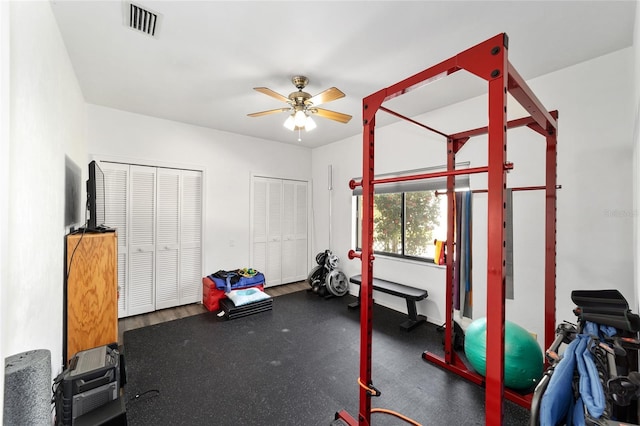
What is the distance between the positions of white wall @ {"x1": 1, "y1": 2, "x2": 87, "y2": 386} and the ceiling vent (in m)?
0.43

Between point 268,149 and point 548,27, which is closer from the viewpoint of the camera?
point 548,27

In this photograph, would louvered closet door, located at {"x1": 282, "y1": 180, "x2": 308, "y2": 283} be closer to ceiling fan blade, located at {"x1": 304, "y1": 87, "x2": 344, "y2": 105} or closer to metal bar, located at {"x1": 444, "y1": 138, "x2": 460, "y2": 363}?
ceiling fan blade, located at {"x1": 304, "y1": 87, "x2": 344, "y2": 105}

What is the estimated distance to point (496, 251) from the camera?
1.00 metres

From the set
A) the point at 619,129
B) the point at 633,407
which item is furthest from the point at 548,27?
the point at 633,407

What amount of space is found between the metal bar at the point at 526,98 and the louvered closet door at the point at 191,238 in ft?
13.4

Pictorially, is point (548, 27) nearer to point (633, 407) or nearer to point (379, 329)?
point (633, 407)

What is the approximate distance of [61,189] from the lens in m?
1.99

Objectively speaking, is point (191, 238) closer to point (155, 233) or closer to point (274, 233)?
point (155, 233)

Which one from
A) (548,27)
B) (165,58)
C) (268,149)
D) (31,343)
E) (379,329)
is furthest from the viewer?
(268,149)

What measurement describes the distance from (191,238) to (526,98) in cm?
426

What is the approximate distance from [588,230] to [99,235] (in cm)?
418

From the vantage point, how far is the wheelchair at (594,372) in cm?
95

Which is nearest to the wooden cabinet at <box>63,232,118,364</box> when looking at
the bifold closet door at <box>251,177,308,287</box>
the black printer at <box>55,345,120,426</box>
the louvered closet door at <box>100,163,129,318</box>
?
the black printer at <box>55,345,120,426</box>

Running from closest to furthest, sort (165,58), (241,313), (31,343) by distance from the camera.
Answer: (31,343) < (165,58) < (241,313)
